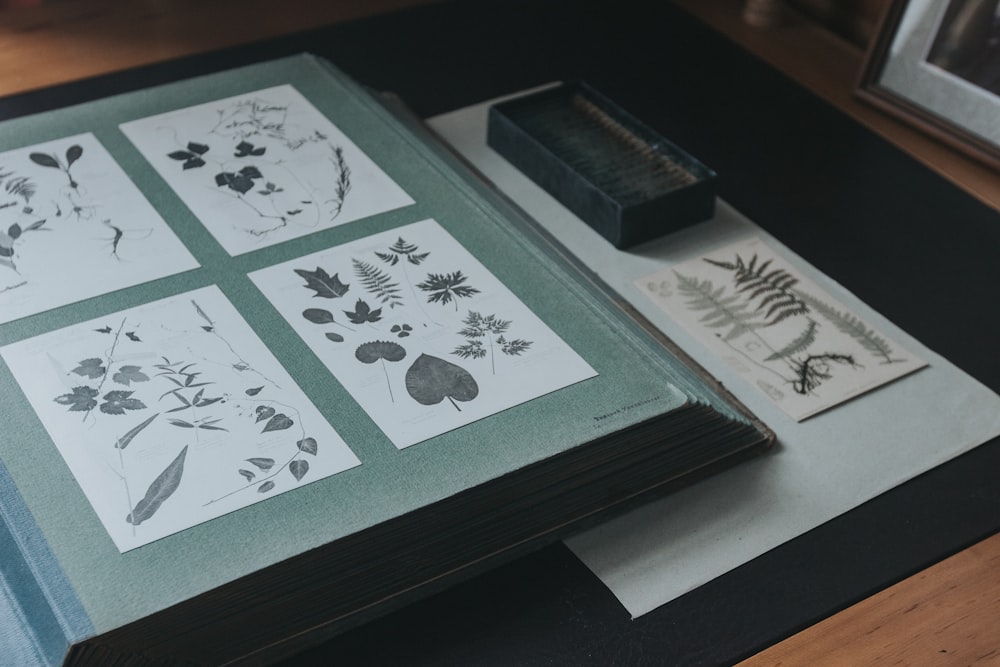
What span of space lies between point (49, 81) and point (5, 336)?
0.46 meters

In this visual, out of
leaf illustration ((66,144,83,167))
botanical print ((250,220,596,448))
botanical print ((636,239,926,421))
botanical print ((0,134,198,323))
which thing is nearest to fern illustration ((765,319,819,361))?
botanical print ((636,239,926,421))

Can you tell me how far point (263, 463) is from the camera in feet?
2.39

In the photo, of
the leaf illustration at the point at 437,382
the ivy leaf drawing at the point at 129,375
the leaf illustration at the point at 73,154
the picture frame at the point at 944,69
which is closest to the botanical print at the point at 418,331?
the leaf illustration at the point at 437,382

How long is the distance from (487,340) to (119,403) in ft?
0.80

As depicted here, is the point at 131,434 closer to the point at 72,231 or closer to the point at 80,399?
the point at 80,399

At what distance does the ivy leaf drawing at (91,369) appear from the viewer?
78cm

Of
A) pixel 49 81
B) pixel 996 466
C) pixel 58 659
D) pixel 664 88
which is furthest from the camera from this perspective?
pixel 664 88

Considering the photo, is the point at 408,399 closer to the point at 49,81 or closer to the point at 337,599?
the point at 337,599

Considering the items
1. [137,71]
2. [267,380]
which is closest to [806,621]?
[267,380]

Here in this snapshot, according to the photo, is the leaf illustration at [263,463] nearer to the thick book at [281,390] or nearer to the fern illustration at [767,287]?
the thick book at [281,390]

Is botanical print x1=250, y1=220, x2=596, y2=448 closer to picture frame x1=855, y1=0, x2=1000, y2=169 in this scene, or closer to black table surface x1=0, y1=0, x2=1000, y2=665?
black table surface x1=0, y1=0, x2=1000, y2=665

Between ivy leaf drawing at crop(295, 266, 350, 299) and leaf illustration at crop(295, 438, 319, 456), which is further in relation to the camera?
ivy leaf drawing at crop(295, 266, 350, 299)

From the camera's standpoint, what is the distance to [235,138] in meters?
1.04

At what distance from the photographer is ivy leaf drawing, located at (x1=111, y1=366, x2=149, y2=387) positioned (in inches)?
30.7
